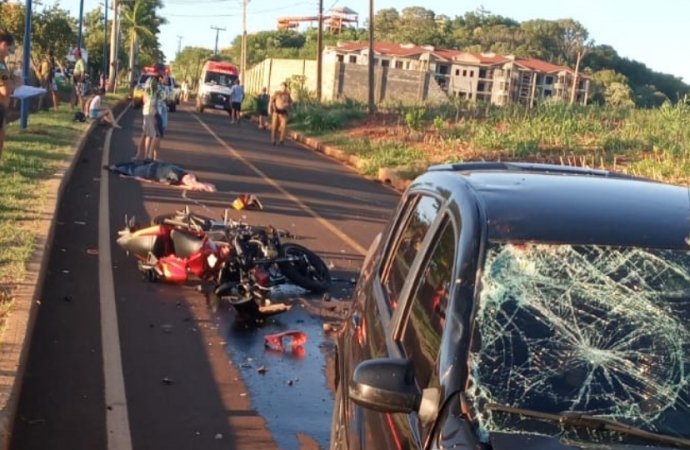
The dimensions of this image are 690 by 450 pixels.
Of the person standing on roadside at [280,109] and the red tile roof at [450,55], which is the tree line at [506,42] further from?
the person standing on roadside at [280,109]

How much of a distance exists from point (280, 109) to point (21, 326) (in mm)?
22795

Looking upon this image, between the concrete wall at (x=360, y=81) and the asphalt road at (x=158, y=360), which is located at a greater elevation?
the concrete wall at (x=360, y=81)

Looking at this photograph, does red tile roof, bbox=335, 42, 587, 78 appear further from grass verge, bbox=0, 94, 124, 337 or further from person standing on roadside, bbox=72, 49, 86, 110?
grass verge, bbox=0, 94, 124, 337

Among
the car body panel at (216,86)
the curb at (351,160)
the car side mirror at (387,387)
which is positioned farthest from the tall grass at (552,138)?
the car body panel at (216,86)

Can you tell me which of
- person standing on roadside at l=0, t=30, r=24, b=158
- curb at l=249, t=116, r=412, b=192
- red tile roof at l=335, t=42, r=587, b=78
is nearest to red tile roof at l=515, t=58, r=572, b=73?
red tile roof at l=335, t=42, r=587, b=78

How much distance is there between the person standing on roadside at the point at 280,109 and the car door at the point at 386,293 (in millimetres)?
24538

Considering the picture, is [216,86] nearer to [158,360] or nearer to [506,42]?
[158,360]

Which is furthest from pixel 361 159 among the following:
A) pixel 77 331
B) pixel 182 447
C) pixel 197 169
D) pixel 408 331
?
pixel 408 331

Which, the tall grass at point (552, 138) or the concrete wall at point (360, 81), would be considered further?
the concrete wall at point (360, 81)

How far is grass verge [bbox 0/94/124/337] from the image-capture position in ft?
30.5

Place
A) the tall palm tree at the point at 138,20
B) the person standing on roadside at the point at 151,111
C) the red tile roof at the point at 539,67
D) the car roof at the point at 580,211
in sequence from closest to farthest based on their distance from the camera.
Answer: the car roof at the point at 580,211 → the person standing on roadside at the point at 151,111 → the red tile roof at the point at 539,67 → the tall palm tree at the point at 138,20

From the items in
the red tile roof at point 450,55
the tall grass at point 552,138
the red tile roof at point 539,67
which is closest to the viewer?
the tall grass at point 552,138

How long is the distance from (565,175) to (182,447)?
264 centimetres

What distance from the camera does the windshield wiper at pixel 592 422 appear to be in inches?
121
